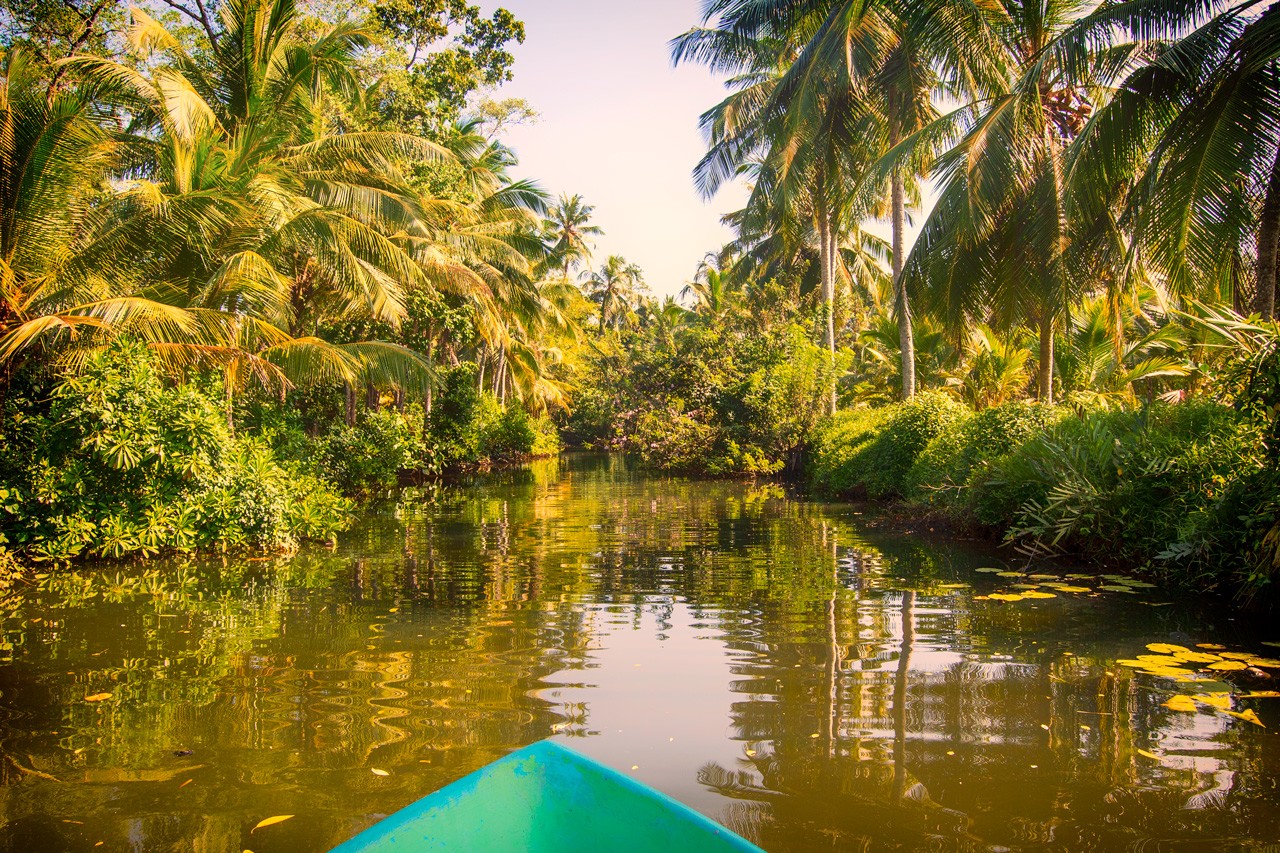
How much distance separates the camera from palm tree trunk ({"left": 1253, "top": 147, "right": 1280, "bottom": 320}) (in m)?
8.59

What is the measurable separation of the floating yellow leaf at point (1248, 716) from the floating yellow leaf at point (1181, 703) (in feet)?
0.60

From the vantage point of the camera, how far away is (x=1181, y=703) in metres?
4.74

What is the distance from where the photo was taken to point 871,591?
803 cm

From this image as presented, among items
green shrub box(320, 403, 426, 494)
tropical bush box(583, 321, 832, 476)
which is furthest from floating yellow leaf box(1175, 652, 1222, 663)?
tropical bush box(583, 321, 832, 476)

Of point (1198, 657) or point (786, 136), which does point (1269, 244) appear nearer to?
point (1198, 657)

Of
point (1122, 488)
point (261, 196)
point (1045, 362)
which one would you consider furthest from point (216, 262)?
point (1045, 362)

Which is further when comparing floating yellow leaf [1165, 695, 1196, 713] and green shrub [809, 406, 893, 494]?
green shrub [809, 406, 893, 494]

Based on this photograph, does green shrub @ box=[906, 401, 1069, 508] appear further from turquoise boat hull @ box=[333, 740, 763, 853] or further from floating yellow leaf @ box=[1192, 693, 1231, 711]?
turquoise boat hull @ box=[333, 740, 763, 853]

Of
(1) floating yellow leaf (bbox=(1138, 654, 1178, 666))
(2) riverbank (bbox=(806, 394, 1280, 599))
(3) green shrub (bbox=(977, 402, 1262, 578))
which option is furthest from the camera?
(3) green shrub (bbox=(977, 402, 1262, 578))

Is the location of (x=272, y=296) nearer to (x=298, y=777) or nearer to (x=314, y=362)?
(x=314, y=362)

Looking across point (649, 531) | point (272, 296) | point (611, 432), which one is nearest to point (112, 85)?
point (272, 296)

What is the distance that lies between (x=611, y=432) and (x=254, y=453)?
3694 centimetres

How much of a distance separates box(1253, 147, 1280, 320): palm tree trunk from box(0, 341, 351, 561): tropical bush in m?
11.1

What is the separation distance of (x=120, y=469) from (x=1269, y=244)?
488 inches
